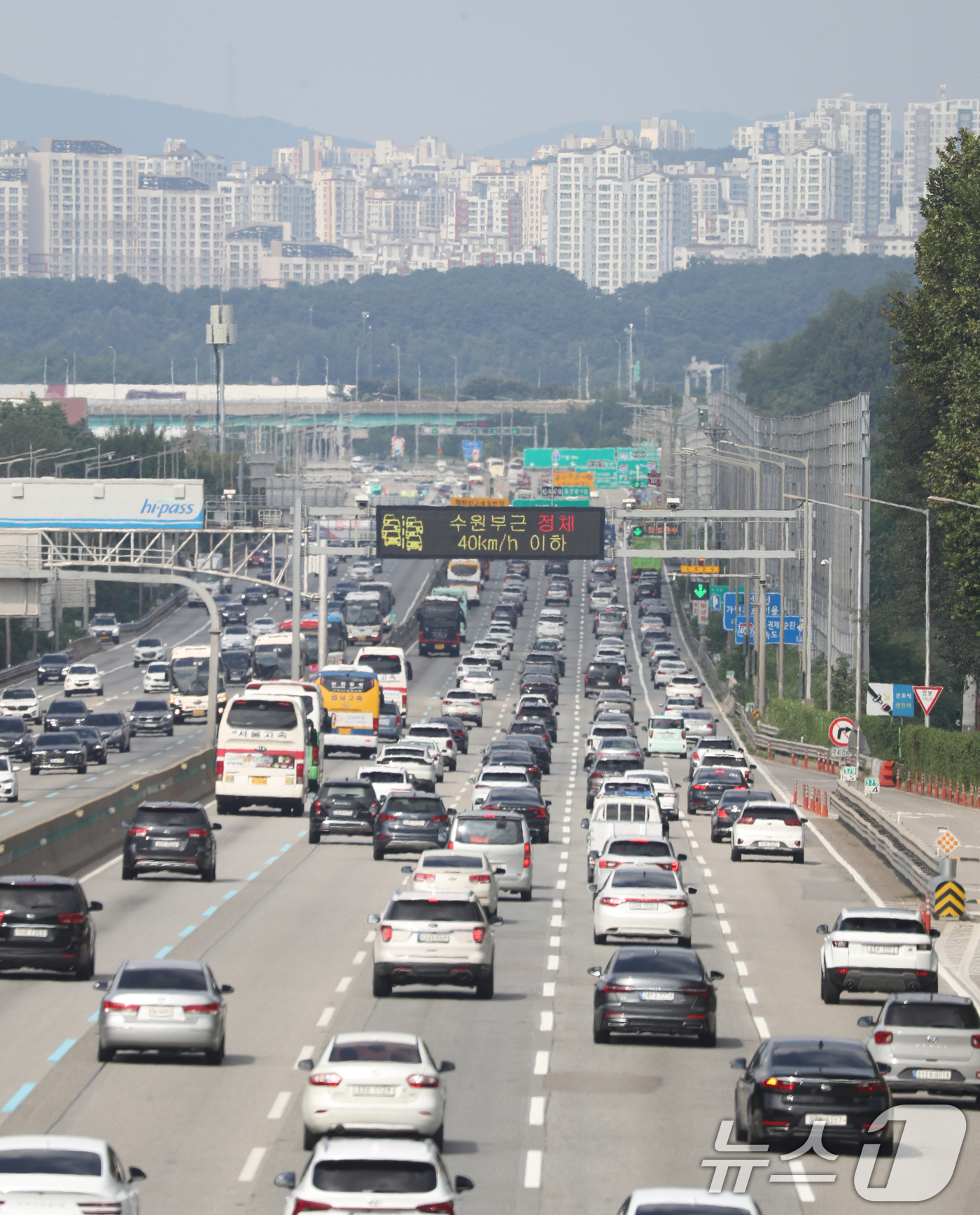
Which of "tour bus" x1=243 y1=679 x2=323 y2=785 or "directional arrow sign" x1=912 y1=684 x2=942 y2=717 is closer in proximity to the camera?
"tour bus" x1=243 y1=679 x2=323 y2=785

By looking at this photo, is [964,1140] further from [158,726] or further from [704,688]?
[704,688]

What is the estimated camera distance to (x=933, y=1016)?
2216 centimetres

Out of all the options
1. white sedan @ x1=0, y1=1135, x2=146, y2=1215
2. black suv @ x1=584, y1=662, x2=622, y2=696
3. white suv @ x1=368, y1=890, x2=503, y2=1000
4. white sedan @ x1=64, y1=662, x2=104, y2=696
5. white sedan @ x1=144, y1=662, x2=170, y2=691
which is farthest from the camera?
black suv @ x1=584, y1=662, x2=622, y2=696

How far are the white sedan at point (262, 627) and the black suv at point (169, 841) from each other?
2716 inches

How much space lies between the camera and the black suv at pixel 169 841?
129 feet

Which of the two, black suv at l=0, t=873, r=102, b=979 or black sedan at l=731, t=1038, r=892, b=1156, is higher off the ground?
black sedan at l=731, t=1038, r=892, b=1156

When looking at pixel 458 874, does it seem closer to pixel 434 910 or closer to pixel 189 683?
pixel 434 910

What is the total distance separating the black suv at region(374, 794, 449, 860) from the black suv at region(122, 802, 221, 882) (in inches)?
192

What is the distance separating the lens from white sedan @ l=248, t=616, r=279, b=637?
112 meters

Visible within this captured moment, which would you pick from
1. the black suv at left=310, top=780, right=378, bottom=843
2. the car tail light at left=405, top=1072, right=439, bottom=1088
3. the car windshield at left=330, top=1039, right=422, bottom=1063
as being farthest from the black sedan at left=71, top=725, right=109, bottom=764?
the car tail light at left=405, top=1072, right=439, bottom=1088

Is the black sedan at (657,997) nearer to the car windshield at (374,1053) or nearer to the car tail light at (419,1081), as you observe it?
the car windshield at (374,1053)

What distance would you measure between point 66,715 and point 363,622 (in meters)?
39.7

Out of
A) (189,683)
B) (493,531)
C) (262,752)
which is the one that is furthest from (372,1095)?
(189,683)

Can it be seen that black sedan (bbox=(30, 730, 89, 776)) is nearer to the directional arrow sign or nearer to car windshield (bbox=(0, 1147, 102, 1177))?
the directional arrow sign
